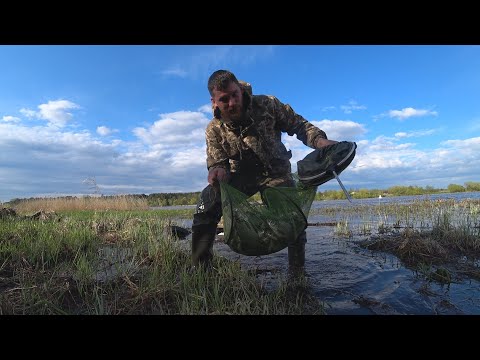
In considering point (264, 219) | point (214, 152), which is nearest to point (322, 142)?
point (264, 219)

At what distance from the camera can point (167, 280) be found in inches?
133

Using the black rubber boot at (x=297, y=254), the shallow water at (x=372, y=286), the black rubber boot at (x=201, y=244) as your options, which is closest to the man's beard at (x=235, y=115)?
the black rubber boot at (x=201, y=244)

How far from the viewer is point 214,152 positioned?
410 centimetres

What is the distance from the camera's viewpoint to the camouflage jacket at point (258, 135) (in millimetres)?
4023

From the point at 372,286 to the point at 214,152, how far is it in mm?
2403

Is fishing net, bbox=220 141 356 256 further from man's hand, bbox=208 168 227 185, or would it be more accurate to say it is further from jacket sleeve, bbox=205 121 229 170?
jacket sleeve, bbox=205 121 229 170

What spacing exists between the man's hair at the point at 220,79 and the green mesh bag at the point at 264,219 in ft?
3.51

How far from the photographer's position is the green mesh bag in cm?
305

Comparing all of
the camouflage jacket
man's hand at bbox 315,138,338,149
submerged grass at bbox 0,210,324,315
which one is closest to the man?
the camouflage jacket

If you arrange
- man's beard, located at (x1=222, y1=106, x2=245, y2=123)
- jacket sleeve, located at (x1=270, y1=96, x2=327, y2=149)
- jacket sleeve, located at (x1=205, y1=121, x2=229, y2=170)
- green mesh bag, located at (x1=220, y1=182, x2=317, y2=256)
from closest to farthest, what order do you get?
1. green mesh bag, located at (x1=220, y1=182, x2=317, y2=256)
2. man's beard, located at (x1=222, y1=106, x2=245, y2=123)
3. jacket sleeve, located at (x1=270, y1=96, x2=327, y2=149)
4. jacket sleeve, located at (x1=205, y1=121, x2=229, y2=170)
